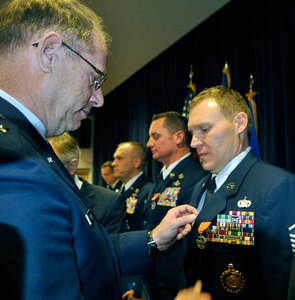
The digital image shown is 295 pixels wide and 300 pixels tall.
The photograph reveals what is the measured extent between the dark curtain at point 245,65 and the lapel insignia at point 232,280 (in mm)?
2393

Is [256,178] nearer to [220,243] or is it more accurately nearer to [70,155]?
[220,243]

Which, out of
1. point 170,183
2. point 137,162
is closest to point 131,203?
point 137,162

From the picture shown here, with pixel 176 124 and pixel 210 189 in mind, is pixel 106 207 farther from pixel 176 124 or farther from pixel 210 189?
pixel 176 124

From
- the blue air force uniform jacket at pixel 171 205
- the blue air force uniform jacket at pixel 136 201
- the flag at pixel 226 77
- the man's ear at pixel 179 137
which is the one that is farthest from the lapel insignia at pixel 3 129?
the flag at pixel 226 77

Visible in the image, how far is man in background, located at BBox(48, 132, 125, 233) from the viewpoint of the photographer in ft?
7.22

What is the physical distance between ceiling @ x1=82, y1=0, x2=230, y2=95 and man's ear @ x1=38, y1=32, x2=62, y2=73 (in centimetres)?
296

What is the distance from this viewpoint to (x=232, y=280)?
1391 millimetres

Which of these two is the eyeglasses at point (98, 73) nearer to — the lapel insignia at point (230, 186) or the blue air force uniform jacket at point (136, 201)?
the lapel insignia at point (230, 186)

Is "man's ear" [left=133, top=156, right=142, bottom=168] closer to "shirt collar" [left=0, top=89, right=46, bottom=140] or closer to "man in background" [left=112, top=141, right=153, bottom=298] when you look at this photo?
"man in background" [left=112, top=141, right=153, bottom=298]

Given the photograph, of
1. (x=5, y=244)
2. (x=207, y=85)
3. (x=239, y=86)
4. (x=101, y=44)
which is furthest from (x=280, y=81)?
(x=5, y=244)

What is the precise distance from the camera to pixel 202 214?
159 centimetres

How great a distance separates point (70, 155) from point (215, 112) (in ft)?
3.27

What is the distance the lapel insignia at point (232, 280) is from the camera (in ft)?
4.50

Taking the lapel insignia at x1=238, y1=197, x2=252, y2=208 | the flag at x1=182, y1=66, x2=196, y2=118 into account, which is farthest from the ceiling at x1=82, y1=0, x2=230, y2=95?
the lapel insignia at x1=238, y1=197, x2=252, y2=208
